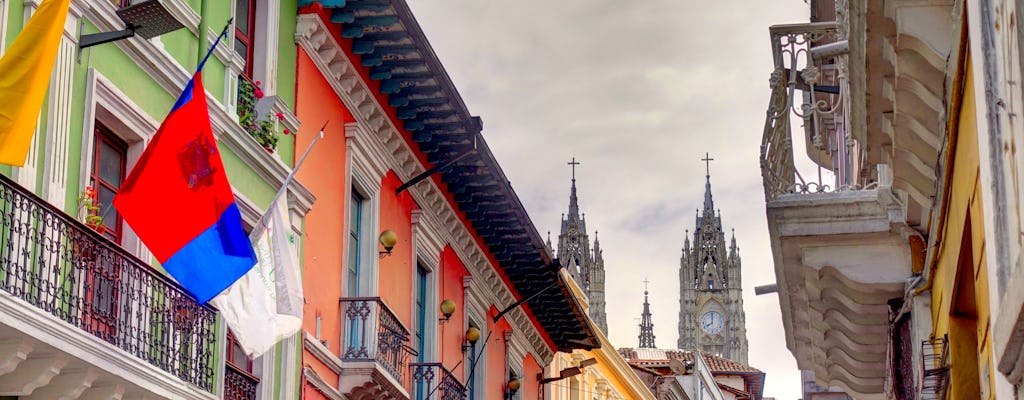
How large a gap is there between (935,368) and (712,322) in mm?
126437

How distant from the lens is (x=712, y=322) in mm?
138625

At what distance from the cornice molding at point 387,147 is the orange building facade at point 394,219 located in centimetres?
2

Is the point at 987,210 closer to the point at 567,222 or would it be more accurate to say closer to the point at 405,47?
the point at 405,47

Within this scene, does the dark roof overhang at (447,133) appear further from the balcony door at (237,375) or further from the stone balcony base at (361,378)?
the balcony door at (237,375)

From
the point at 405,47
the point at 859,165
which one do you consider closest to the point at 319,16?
the point at 405,47

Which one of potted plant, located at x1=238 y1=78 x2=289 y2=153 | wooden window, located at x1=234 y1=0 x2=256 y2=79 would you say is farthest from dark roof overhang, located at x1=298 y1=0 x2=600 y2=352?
potted plant, located at x1=238 y1=78 x2=289 y2=153

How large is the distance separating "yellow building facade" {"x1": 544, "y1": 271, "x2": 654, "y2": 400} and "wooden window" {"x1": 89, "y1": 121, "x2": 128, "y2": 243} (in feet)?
64.3

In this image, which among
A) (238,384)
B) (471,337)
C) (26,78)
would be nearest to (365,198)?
(238,384)

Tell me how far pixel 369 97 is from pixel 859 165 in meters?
5.91

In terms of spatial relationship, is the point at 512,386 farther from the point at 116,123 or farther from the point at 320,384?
the point at 116,123

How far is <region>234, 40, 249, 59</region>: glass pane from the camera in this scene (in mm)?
16594

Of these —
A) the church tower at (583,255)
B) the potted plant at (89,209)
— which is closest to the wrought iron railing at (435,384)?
the potted plant at (89,209)

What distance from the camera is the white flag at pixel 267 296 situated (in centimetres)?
1332

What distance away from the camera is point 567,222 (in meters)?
130
